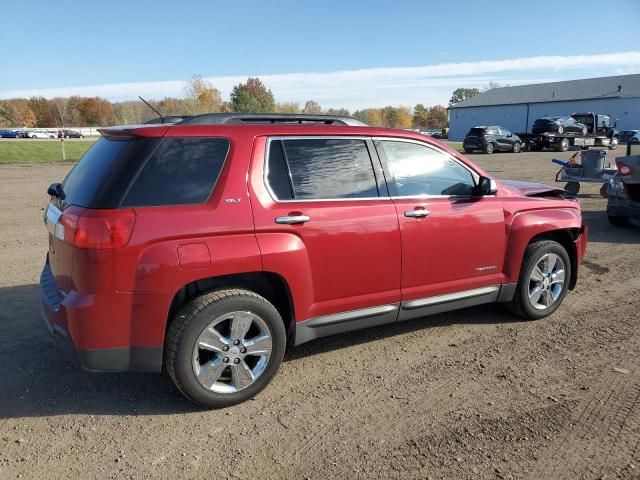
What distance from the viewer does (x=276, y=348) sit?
3.54 m

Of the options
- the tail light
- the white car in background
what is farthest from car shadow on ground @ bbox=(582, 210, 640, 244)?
the white car in background

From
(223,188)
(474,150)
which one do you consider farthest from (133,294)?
(474,150)

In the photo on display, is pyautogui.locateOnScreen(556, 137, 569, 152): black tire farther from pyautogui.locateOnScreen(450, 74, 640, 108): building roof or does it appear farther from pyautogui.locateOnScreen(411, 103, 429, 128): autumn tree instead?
pyautogui.locateOnScreen(411, 103, 429, 128): autumn tree

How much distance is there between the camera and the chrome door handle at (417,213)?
156 inches

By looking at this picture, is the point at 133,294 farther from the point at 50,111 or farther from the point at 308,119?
the point at 50,111

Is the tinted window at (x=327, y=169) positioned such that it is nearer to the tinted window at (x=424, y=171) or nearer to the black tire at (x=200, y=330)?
the tinted window at (x=424, y=171)

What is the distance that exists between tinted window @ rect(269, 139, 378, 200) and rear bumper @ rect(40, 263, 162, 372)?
1.35 meters

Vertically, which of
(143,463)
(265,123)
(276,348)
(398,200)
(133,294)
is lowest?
(143,463)

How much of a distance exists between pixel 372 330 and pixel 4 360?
9.86 ft

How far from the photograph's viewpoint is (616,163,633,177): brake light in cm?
827

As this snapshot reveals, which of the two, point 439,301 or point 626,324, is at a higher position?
point 439,301

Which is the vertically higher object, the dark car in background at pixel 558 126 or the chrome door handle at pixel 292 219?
the dark car in background at pixel 558 126

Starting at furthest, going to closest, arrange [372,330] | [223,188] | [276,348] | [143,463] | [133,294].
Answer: [372,330], [276,348], [223,188], [133,294], [143,463]

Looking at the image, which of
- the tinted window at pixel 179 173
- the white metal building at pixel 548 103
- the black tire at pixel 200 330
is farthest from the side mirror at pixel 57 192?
the white metal building at pixel 548 103
